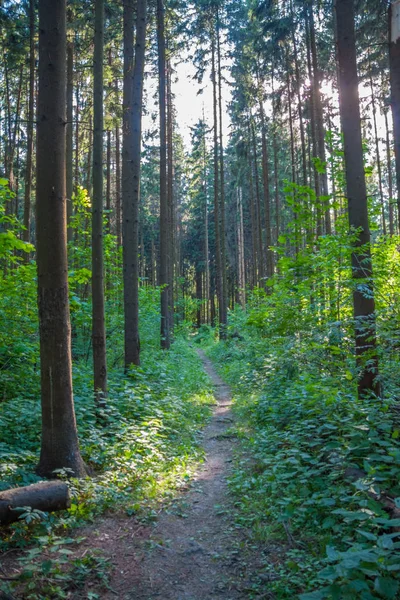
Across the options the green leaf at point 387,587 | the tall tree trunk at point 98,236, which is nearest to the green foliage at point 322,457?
the green leaf at point 387,587

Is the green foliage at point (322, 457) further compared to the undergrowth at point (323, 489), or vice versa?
the green foliage at point (322, 457)

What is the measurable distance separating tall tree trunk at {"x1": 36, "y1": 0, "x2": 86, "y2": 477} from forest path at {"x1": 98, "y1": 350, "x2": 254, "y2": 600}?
1.22m

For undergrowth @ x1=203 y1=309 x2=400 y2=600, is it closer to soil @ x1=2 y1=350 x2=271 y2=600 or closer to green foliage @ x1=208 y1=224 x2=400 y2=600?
green foliage @ x1=208 y1=224 x2=400 y2=600

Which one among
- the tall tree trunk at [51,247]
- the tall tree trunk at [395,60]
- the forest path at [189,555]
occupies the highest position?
the tall tree trunk at [395,60]

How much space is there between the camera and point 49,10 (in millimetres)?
4738

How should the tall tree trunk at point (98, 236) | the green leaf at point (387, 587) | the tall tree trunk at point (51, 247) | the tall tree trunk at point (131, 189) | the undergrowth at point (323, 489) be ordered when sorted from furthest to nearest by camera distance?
the tall tree trunk at point (131, 189)
the tall tree trunk at point (98, 236)
the tall tree trunk at point (51, 247)
the undergrowth at point (323, 489)
the green leaf at point (387, 587)

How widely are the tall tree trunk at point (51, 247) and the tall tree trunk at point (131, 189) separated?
510 centimetres

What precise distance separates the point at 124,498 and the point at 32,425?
207 cm

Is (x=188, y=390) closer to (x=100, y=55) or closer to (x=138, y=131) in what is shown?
(x=138, y=131)

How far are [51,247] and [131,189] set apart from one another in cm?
568

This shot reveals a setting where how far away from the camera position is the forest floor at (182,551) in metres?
3.40

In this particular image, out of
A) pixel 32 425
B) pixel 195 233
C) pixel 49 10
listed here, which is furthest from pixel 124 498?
pixel 195 233

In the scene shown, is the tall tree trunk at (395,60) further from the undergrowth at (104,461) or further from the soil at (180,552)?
the undergrowth at (104,461)

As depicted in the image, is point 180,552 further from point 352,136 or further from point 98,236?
point 352,136
